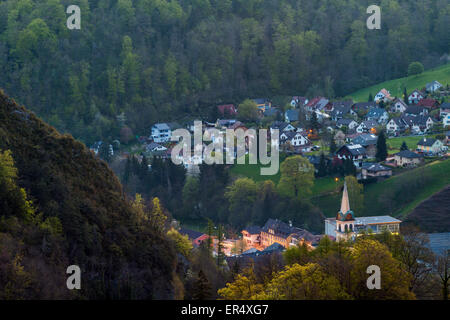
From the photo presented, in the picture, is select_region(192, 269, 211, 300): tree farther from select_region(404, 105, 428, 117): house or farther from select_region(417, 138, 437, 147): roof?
select_region(404, 105, 428, 117): house

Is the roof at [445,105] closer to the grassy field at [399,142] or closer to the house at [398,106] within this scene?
the house at [398,106]

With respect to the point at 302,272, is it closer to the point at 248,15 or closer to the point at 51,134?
the point at 51,134

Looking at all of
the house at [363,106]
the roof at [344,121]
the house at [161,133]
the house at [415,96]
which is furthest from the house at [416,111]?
the house at [161,133]

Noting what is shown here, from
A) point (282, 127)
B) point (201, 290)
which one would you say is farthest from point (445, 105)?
point (201, 290)

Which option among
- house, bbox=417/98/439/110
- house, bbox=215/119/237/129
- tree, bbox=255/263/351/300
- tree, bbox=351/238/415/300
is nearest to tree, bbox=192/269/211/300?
tree, bbox=255/263/351/300

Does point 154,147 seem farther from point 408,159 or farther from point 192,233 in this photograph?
point 408,159

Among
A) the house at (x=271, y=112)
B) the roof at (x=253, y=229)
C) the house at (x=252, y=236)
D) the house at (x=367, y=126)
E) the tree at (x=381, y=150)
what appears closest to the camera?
the house at (x=252, y=236)

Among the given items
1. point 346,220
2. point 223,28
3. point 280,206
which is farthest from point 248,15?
point 346,220
